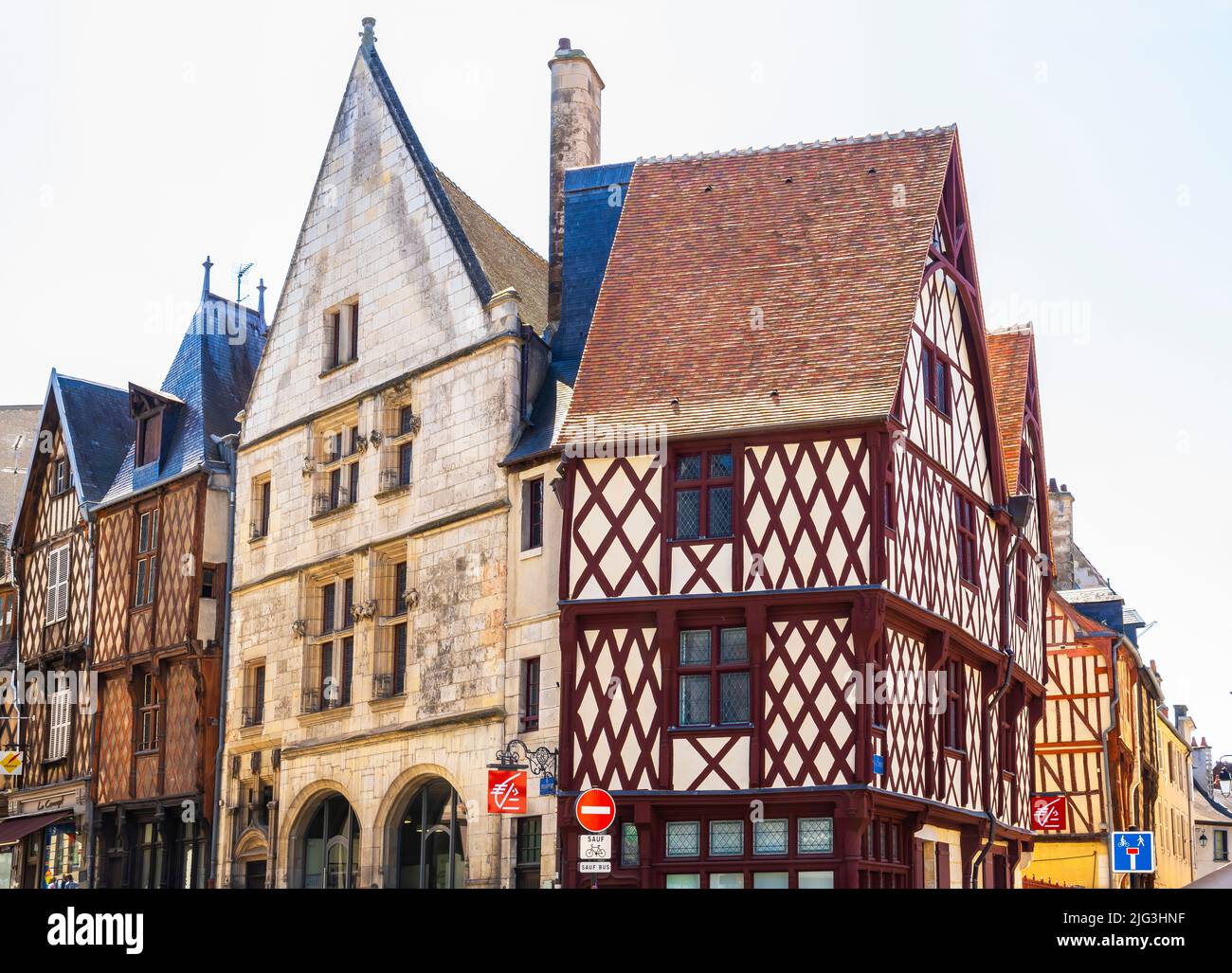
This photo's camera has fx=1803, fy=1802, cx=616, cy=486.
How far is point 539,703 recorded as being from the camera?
20266mm

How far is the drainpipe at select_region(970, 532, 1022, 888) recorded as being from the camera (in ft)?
72.9

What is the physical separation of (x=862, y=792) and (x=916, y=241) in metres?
6.63

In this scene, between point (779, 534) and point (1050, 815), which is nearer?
point (779, 534)

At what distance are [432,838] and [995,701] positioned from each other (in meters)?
7.53

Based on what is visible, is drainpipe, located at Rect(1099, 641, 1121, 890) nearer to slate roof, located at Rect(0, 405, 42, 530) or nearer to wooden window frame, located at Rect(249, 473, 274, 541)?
wooden window frame, located at Rect(249, 473, 274, 541)

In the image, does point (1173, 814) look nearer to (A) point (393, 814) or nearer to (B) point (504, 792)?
(A) point (393, 814)

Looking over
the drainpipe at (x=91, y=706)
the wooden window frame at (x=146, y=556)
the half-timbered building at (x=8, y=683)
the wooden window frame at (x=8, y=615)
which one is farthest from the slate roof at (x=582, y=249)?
the wooden window frame at (x=8, y=615)

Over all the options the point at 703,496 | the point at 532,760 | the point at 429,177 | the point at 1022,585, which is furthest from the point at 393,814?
the point at 1022,585

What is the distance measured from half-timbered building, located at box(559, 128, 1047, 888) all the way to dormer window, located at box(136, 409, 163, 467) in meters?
8.56

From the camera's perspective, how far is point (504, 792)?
744 inches
